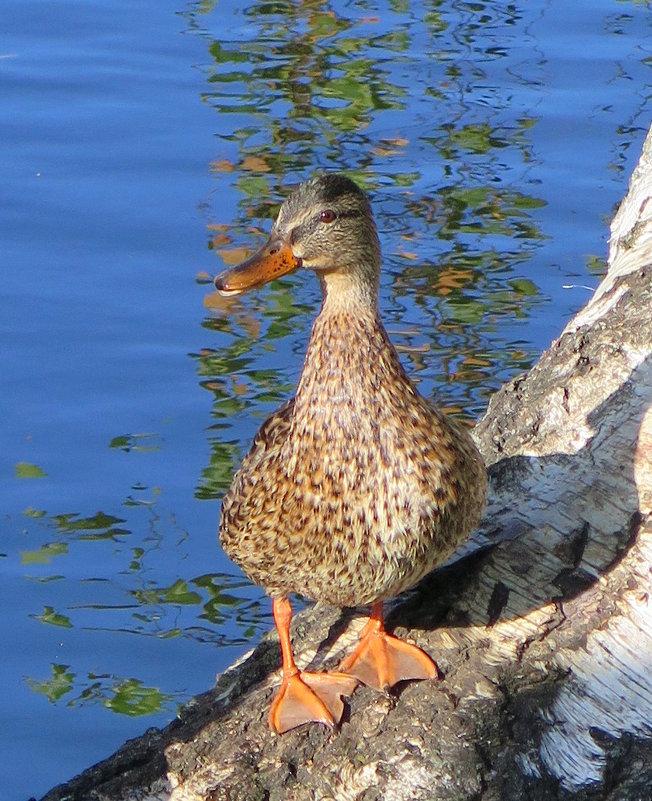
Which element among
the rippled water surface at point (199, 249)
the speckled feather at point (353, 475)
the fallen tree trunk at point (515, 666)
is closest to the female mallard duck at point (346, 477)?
the speckled feather at point (353, 475)

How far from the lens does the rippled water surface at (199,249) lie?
5086 mm

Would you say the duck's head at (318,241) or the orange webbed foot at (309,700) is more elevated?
the duck's head at (318,241)

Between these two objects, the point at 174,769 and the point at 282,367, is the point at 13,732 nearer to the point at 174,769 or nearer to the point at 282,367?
the point at 174,769

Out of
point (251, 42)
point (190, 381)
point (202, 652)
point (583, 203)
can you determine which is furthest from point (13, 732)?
point (251, 42)

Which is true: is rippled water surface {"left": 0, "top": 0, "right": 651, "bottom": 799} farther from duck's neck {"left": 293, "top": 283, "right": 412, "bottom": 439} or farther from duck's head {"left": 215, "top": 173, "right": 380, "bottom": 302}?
duck's head {"left": 215, "top": 173, "right": 380, "bottom": 302}

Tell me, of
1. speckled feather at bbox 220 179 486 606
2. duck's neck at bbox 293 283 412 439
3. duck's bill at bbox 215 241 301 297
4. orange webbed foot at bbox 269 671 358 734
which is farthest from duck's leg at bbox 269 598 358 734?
duck's bill at bbox 215 241 301 297

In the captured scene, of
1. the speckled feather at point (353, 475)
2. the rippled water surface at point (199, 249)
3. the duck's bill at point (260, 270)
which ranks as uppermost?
the duck's bill at point (260, 270)

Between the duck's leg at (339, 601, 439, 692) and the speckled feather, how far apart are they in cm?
12

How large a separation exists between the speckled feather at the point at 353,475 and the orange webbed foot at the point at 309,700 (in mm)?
199

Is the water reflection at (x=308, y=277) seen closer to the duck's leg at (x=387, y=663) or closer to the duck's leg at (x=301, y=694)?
the duck's leg at (x=301, y=694)

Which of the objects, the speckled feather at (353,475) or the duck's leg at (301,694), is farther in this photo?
the speckled feather at (353,475)

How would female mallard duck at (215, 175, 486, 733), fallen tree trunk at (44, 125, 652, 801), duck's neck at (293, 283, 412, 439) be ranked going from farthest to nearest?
duck's neck at (293, 283, 412, 439) → female mallard duck at (215, 175, 486, 733) → fallen tree trunk at (44, 125, 652, 801)

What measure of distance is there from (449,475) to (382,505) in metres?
0.18

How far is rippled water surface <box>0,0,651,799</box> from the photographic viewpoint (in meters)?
5.09
